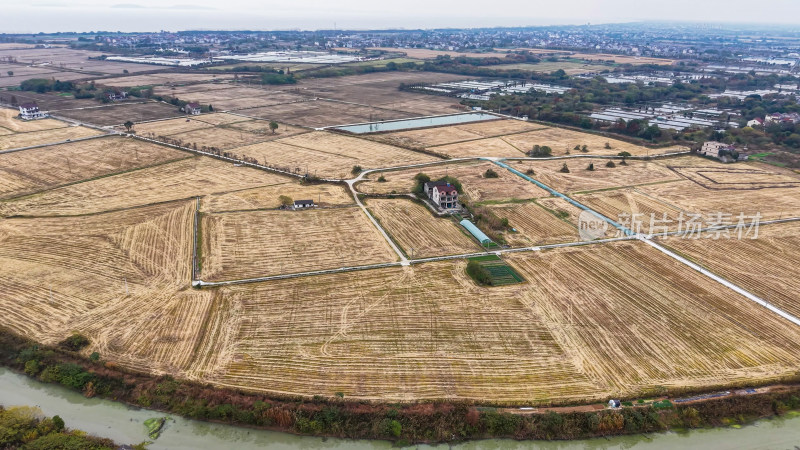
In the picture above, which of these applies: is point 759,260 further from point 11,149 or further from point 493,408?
point 11,149

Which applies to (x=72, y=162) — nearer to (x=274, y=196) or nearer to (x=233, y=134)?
(x=233, y=134)

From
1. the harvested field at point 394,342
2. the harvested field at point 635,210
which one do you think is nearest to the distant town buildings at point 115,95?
the harvested field at point 394,342

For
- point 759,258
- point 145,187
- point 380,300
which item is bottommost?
point 380,300

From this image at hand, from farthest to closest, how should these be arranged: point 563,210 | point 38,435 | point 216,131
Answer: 1. point 216,131
2. point 563,210
3. point 38,435

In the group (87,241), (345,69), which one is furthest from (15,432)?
(345,69)

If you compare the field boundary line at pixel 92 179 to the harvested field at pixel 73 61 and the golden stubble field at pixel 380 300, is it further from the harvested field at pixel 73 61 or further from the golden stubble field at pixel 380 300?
the harvested field at pixel 73 61

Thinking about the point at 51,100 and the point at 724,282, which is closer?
the point at 724,282

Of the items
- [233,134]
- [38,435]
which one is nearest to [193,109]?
[233,134]

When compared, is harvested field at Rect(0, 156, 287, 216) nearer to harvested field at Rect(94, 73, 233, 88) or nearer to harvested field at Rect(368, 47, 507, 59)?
harvested field at Rect(94, 73, 233, 88)
